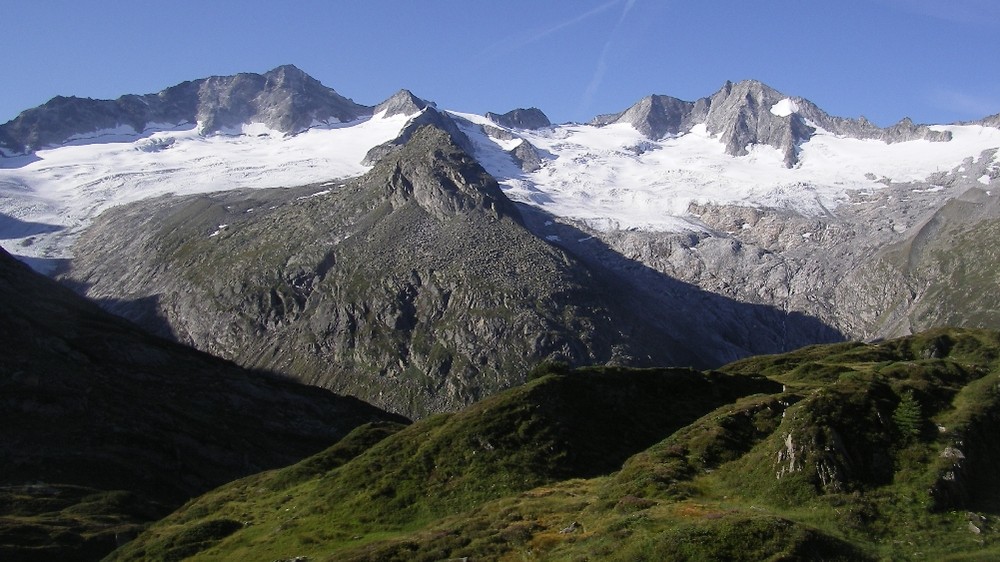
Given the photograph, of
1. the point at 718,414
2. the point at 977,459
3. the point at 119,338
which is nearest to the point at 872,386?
the point at 977,459

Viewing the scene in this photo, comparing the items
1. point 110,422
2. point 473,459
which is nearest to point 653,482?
point 473,459

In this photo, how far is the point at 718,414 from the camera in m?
65.0

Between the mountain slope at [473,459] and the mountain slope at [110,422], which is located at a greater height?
the mountain slope at [473,459]

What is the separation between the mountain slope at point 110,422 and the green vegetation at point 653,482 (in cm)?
2135

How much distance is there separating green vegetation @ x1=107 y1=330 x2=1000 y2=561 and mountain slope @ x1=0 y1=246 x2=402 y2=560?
21353 millimetres

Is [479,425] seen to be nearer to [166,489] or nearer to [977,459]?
[977,459]

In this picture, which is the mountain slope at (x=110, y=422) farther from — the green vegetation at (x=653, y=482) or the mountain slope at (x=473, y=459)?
the green vegetation at (x=653, y=482)

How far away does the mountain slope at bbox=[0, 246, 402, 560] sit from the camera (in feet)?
337

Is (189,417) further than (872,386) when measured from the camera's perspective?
Yes

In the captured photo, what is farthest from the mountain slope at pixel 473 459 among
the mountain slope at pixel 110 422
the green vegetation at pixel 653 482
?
the mountain slope at pixel 110 422

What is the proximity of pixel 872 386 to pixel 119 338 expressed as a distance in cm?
14906

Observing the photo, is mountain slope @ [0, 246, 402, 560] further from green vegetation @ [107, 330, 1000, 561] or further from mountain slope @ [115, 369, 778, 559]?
green vegetation @ [107, 330, 1000, 561]

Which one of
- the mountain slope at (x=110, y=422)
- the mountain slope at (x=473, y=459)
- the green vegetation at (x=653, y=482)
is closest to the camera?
the green vegetation at (x=653, y=482)

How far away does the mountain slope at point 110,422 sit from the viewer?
103 metres
